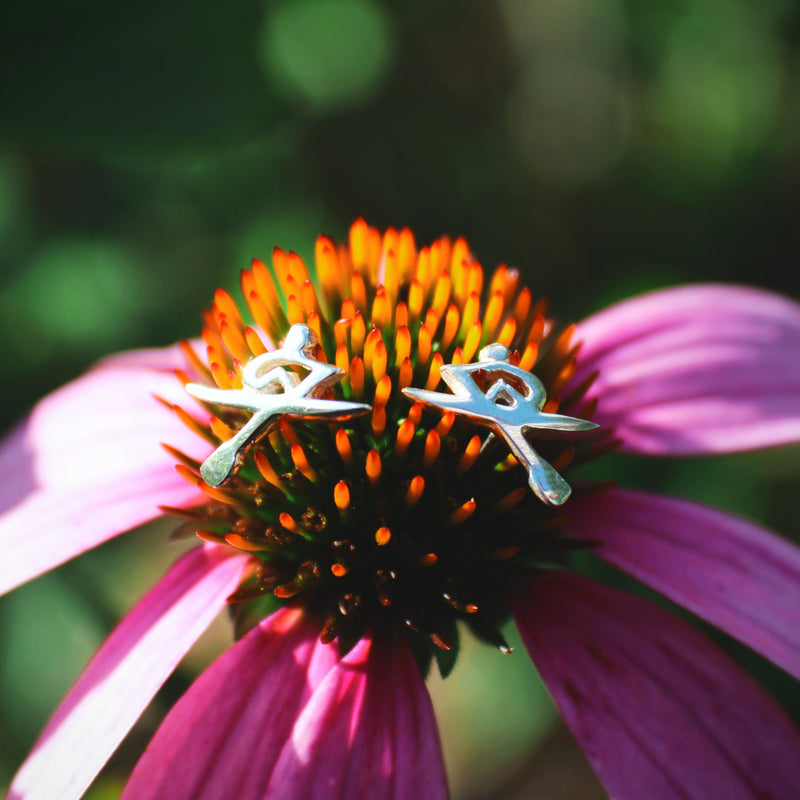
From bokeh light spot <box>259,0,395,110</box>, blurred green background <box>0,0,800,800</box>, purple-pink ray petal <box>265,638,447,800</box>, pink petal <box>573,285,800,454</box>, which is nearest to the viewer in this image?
purple-pink ray petal <box>265,638,447,800</box>

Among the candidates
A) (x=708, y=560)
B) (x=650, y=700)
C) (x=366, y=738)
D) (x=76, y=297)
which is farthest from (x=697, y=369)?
(x=76, y=297)

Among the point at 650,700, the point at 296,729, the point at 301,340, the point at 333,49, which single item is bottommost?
the point at 650,700

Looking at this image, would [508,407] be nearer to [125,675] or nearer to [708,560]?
[708,560]

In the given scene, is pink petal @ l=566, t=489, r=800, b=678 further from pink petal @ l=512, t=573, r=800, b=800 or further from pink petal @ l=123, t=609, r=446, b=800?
pink petal @ l=123, t=609, r=446, b=800

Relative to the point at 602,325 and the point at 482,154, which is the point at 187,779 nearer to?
the point at 602,325

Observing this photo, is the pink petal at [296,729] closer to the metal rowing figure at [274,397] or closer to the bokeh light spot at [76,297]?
the metal rowing figure at [274,397]

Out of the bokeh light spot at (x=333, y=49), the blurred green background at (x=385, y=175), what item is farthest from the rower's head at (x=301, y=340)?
the bokeh light spot at (x=333, y=49)

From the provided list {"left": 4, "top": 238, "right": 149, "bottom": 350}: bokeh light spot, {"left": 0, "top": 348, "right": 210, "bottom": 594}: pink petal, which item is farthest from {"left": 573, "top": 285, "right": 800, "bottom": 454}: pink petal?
{"left": 4, "top": 238, "right": 149, "bottom": 350}: bokeh light spot
